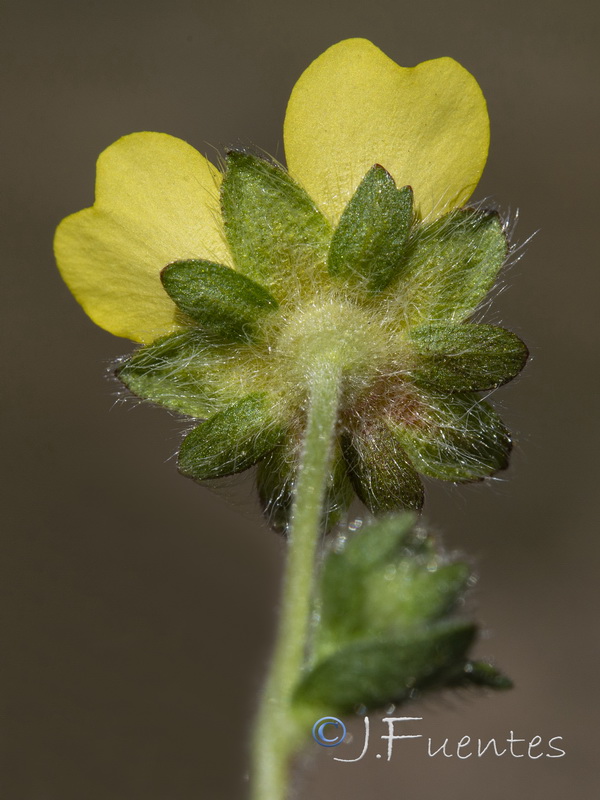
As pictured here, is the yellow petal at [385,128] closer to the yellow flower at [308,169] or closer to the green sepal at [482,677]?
the yellow flower at [308,169]

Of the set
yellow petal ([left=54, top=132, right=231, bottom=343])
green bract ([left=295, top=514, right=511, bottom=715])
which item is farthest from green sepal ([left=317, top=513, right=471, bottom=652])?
yellow petal ([left=54, top=132, right=231, bottom=343])

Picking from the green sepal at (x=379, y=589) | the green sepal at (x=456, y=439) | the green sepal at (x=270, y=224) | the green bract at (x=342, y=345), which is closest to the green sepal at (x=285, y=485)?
the green bract at (x=342, y=345)

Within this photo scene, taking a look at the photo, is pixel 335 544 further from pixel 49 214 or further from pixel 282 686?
pixel 49 214

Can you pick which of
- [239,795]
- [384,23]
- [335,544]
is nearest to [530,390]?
[384,23]

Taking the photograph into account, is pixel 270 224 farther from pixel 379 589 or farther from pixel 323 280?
pixel 379 589

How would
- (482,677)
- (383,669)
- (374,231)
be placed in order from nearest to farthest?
(383,669)
(482,677)
(374,231)

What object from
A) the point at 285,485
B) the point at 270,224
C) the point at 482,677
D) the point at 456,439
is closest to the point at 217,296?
the point at 270,224

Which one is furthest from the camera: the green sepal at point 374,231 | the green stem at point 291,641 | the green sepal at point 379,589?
the green sepal at point 374,231
